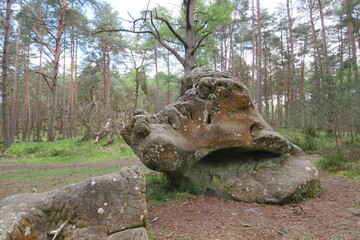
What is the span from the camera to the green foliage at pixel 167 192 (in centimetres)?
487

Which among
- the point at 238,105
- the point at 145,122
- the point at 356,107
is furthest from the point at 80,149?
the point at 356,107

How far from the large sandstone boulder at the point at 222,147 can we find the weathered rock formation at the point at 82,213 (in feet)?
5.32

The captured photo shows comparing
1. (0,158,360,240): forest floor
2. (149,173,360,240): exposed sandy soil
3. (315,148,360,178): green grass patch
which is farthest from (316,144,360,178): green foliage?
(149,173,360,240): exposed sandy soil

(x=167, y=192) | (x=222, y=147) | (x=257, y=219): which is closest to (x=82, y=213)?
(x=257, y=219)

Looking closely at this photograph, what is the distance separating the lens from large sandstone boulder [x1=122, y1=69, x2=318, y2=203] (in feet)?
15.0

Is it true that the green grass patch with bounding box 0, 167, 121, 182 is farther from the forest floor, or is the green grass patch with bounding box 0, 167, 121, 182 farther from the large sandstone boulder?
the forest floor

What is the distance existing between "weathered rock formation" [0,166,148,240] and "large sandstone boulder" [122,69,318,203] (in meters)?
1.62

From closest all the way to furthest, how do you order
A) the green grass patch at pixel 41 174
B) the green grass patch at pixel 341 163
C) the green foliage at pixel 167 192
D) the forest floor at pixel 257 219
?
the forest floor at pixel 257 219
the green foliage at pixel 167 192
the green grass patch at pixel 341 163
the green grass patch at pixel 41 174

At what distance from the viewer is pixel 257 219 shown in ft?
12.3

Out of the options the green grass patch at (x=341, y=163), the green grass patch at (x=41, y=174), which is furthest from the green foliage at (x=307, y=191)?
the green grass patch at (x=41, y=174)

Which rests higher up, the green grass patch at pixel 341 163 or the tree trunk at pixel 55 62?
the tree trunk at pixel 55 62

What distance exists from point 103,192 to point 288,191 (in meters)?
3.51

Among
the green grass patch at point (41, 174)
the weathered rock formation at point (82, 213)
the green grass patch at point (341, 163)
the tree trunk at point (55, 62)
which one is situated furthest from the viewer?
the tree trunk at point (55, 62)

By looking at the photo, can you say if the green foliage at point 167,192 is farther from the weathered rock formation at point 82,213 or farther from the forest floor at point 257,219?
the weathered rock formation at point 82,213
